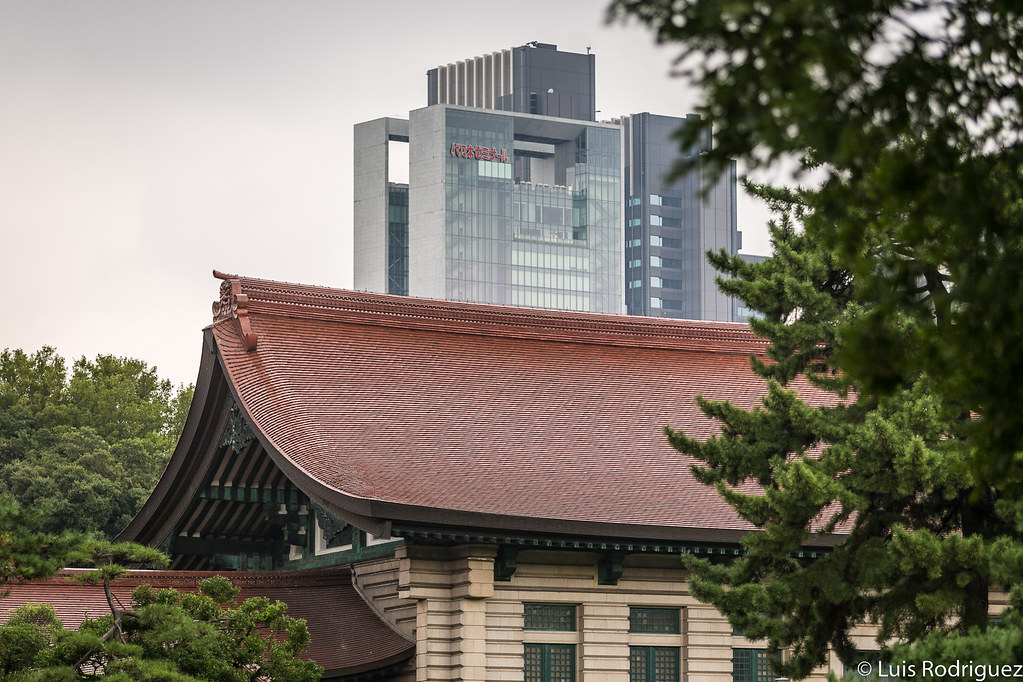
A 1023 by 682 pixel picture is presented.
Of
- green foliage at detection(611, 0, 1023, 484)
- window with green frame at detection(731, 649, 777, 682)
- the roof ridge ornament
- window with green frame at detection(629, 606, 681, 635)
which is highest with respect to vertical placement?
the roof ridge ornament

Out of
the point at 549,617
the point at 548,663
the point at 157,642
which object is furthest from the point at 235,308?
the point at 157,642

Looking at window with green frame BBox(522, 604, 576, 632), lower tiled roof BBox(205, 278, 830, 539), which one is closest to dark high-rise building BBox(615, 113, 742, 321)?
lower tiled roof BBox(205, 278, 830, 539)

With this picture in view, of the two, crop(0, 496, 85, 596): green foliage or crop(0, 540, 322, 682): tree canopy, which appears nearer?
crop(0, 540, 322, 682): tree canopy

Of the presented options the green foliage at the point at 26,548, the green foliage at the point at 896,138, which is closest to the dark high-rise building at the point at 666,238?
the green foliage at the point at 26,548

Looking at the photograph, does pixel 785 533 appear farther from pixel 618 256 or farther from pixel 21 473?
pixel 618 256

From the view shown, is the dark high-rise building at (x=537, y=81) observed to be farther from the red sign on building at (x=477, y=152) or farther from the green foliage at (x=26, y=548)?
the green foliage at (x=26, y=548)

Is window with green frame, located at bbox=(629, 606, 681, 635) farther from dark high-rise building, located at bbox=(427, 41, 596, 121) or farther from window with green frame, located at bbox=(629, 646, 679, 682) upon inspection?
dark high-rise building, located at bbox=(427, 41, 596, 121)

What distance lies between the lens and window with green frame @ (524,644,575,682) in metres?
19.1

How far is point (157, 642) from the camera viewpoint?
14.9 metres

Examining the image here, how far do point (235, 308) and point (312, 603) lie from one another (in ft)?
15.4

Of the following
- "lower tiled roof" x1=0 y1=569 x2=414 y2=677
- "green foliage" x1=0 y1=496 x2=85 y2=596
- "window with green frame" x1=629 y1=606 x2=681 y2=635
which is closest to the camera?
"green foliage" x1=0 y1=496 x2=85 y2=596

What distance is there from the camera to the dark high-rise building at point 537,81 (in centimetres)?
14538

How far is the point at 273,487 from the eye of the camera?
22078 mm

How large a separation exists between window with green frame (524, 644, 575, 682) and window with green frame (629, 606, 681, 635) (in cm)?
101
